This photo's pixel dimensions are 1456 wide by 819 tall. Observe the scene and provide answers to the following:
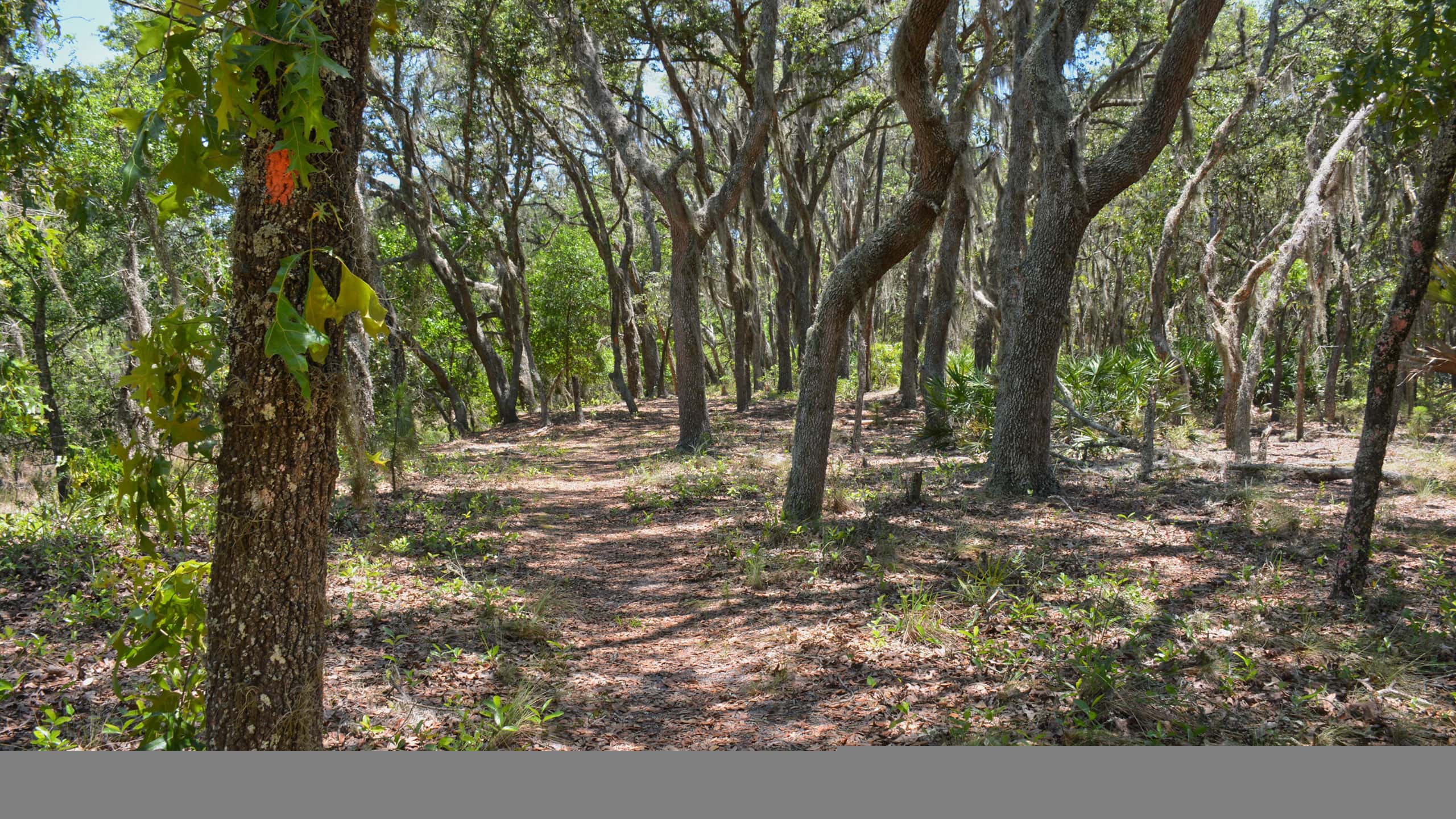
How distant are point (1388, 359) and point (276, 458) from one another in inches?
232

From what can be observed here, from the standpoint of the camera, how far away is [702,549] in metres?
7.83

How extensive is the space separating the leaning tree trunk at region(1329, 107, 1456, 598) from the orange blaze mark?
5.53 metres

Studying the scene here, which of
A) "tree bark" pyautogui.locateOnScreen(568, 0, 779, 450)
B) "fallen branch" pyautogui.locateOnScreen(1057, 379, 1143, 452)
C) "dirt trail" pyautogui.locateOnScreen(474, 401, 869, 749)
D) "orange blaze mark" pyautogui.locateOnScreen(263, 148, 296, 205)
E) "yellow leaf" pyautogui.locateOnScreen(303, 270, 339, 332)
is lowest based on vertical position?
"dirt trail" pyautogui.locateOnScreen(474, 401, 869, 749)

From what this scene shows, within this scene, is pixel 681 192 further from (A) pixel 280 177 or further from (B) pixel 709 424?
(A) pixel 280 177

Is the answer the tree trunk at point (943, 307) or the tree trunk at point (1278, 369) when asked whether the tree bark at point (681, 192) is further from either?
the tree trunk at point (1278, 369)

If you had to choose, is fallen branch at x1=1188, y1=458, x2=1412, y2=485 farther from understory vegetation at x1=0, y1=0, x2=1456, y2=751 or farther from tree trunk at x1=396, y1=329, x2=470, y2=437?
tree trunk at x1=396, y1=329, x2=470, y2=437

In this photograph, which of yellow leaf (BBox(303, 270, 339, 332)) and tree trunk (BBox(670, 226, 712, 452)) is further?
tree trunk (BBox(670, 226, 712, 452))

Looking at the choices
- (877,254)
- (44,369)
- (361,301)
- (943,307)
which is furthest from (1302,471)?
(44,369)

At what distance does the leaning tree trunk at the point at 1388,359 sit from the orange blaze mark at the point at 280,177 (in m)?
5.53

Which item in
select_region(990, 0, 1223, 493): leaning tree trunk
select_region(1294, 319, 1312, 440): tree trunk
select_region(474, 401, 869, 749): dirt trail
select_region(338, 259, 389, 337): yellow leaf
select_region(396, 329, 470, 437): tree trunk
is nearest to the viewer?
select_region(338, 259, 389, 337): yellow leaf

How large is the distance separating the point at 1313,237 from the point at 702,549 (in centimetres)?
907

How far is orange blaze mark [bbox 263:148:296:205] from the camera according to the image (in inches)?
86.3

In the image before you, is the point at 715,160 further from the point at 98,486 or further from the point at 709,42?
the point at 98,486

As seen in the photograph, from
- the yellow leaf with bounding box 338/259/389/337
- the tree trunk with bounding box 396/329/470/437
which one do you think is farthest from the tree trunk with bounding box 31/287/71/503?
the yellow leaf with bounding box 338/259/389/337
